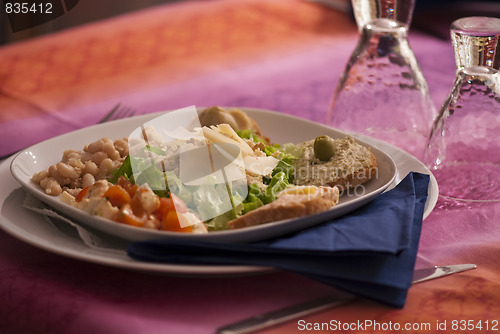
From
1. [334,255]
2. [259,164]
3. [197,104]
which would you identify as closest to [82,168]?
[259,164]

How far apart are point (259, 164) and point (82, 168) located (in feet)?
1.25

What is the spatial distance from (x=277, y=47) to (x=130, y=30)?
0.71 metres

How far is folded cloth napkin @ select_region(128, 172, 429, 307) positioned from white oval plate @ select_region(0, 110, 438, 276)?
1.0 inches

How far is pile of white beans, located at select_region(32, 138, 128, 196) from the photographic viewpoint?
4.15 ft

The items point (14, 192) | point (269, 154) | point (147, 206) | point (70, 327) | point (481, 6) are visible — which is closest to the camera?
point (70, 327)

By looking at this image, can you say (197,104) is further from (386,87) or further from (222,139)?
(222,139)

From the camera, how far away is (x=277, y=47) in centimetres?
278

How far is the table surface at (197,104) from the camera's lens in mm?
968

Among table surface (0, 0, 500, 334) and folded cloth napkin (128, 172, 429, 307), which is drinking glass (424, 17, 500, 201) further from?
folded cloth napkin (128, 172, 429, 307)

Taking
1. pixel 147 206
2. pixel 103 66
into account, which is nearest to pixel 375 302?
pixel 147 206

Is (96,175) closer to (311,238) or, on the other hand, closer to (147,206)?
(147,206)

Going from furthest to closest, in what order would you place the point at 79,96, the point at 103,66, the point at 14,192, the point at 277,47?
1. the point at 277,47
2. the point at 103,66
3. the point at 79,96
4. the point at 14,192

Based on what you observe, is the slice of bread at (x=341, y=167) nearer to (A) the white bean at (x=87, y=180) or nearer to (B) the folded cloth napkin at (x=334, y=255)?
(B) the folded cloth napkin at (x=334, y=255)

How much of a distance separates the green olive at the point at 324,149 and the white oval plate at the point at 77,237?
5.6 inches
